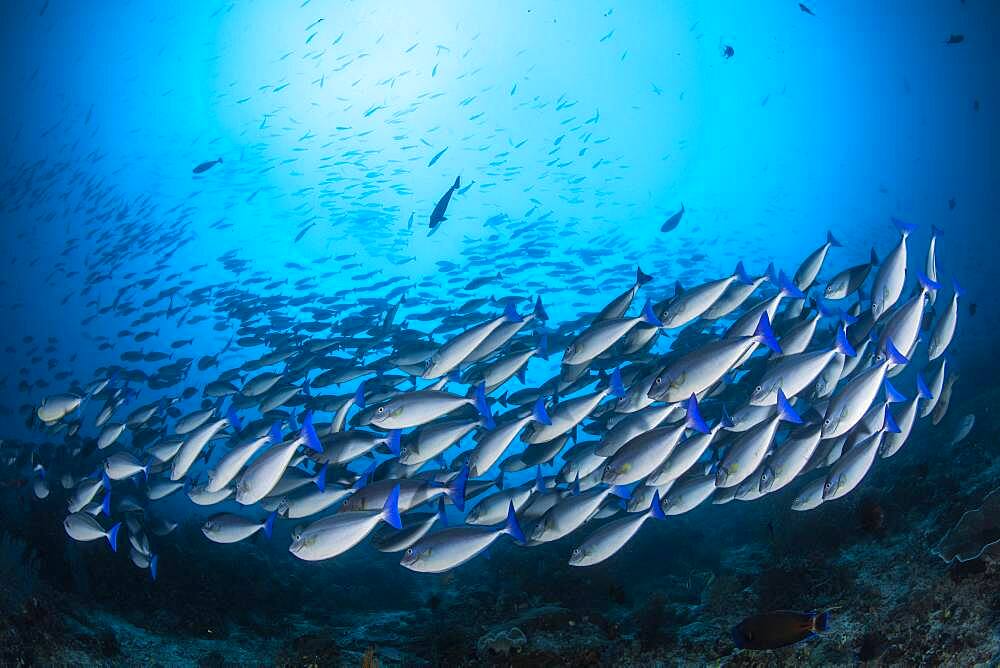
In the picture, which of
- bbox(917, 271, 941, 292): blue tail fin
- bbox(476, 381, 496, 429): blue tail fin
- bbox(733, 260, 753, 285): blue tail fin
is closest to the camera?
bbox(917, 271, 941, 292): blue tail fin

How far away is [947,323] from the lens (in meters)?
4.29

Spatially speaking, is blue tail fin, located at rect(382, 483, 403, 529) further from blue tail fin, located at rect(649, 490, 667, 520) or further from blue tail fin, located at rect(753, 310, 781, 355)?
blue tail fin, located at rect(753, 310, 781, 355)

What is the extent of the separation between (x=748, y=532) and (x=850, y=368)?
827 cm

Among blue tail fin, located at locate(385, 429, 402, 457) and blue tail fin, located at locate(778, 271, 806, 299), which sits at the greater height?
blue tail fin, located at locate(385, 429, 402, 457)

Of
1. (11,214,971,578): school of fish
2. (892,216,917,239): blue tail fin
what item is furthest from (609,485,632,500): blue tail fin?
(892,216,917,239): blue tail fin

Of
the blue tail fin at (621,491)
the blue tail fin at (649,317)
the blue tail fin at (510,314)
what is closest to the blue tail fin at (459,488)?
the blue tail fin at (621,491)

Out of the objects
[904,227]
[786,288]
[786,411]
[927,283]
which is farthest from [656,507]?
[904,227]

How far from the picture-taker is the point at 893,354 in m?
3.48

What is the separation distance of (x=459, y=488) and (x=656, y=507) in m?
1.82

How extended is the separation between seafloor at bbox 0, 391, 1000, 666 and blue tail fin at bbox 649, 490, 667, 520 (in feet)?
5.17

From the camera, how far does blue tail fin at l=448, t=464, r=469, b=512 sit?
4.20 metres

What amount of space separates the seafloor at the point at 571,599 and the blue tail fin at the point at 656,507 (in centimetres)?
158

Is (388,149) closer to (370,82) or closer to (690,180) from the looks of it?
(370,82)

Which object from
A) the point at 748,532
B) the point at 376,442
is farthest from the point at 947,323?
the point at 748,532
